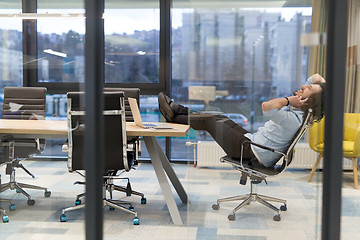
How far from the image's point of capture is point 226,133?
227 cm

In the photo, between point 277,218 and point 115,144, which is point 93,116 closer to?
point 277,218

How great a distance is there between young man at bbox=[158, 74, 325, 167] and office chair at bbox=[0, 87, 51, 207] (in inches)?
47.5

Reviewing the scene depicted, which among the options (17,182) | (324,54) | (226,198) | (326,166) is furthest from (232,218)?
(17,182)

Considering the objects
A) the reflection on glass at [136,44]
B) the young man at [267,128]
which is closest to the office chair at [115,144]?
the young man at [267,128]

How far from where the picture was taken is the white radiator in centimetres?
207

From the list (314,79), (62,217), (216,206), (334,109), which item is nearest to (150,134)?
(62,217)

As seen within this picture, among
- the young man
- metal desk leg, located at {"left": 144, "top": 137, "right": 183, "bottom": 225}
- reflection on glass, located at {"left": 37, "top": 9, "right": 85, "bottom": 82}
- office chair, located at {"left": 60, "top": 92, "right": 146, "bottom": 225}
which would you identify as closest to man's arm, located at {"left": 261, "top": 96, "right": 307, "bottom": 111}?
the young man

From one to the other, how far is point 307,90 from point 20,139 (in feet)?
6.49

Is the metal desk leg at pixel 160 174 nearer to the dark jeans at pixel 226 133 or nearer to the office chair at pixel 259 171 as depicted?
the office chair at pixel 259 171

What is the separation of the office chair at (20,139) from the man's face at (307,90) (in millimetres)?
1786

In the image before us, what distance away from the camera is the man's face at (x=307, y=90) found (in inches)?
72.5

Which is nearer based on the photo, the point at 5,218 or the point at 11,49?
the point at 5,218

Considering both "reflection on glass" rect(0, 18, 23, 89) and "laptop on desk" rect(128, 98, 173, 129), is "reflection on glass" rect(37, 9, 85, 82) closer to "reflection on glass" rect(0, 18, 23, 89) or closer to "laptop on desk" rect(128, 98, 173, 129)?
"reflection on glass" rect(0, 18, 23, 89)

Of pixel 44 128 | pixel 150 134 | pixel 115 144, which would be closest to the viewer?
pixel 44 128
